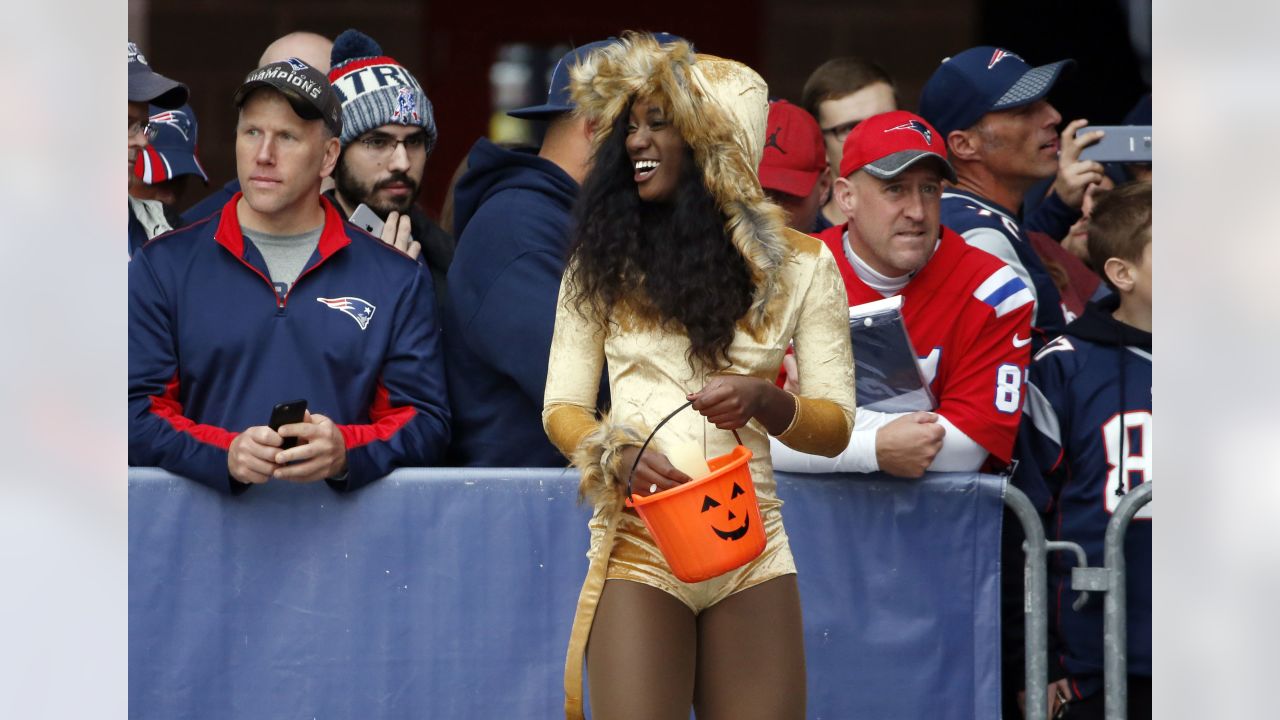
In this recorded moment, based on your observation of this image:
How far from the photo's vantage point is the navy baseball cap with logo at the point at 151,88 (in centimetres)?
512

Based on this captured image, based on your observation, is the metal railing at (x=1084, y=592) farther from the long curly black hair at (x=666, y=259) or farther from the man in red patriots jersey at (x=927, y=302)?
the long curly black hair at (x=666, y=259)

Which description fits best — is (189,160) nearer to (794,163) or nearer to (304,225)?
(304,225)

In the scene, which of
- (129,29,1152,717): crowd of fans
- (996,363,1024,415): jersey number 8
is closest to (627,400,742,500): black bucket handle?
(129,29,1152,717): crowd of fans

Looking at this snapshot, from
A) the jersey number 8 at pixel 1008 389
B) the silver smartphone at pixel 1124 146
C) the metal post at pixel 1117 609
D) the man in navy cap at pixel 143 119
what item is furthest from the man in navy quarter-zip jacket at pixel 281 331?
the silver smartphone at pixel 1124 146

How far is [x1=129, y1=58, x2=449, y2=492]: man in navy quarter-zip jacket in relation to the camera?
Result: 4188mm

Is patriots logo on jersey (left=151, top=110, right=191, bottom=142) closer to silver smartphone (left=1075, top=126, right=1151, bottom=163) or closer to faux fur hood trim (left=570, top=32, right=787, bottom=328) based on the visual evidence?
faux fur hood trim (left=570, top=32, right=787, bottom=328)

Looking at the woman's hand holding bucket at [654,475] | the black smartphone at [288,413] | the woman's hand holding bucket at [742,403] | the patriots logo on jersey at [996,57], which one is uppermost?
the patriots logo on jersey at [996,57]

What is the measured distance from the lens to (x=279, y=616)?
14.0ft

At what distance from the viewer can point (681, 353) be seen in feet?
11.7

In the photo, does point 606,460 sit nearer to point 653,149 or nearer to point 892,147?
point 653,149

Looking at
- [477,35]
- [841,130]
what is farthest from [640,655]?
[477,35]

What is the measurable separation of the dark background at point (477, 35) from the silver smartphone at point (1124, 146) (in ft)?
A: 16.7

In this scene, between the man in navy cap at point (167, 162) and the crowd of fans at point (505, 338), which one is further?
the man in navy cap at point (167, 162)
